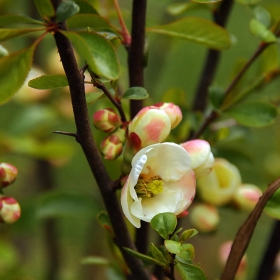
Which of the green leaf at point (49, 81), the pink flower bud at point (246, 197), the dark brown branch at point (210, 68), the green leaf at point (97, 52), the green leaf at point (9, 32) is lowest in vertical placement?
the pink flower bud at point (246, 197)

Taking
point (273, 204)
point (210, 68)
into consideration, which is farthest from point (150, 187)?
point (210, 68)

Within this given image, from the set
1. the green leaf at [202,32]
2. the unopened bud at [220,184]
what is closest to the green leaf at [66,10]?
the green leaf at [202,32]

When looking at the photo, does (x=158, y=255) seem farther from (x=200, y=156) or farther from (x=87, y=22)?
(x=87, y=22)

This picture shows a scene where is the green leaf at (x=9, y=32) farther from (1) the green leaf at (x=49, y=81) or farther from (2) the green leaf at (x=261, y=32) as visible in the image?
(2) the green leaf at (x=261, y=32)

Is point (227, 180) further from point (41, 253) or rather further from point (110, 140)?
point (41, 253)

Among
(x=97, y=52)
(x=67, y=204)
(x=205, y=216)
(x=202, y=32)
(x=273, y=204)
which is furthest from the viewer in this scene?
(x=67, y=204)

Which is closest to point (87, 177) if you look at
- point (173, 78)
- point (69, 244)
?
point (69, 244)
